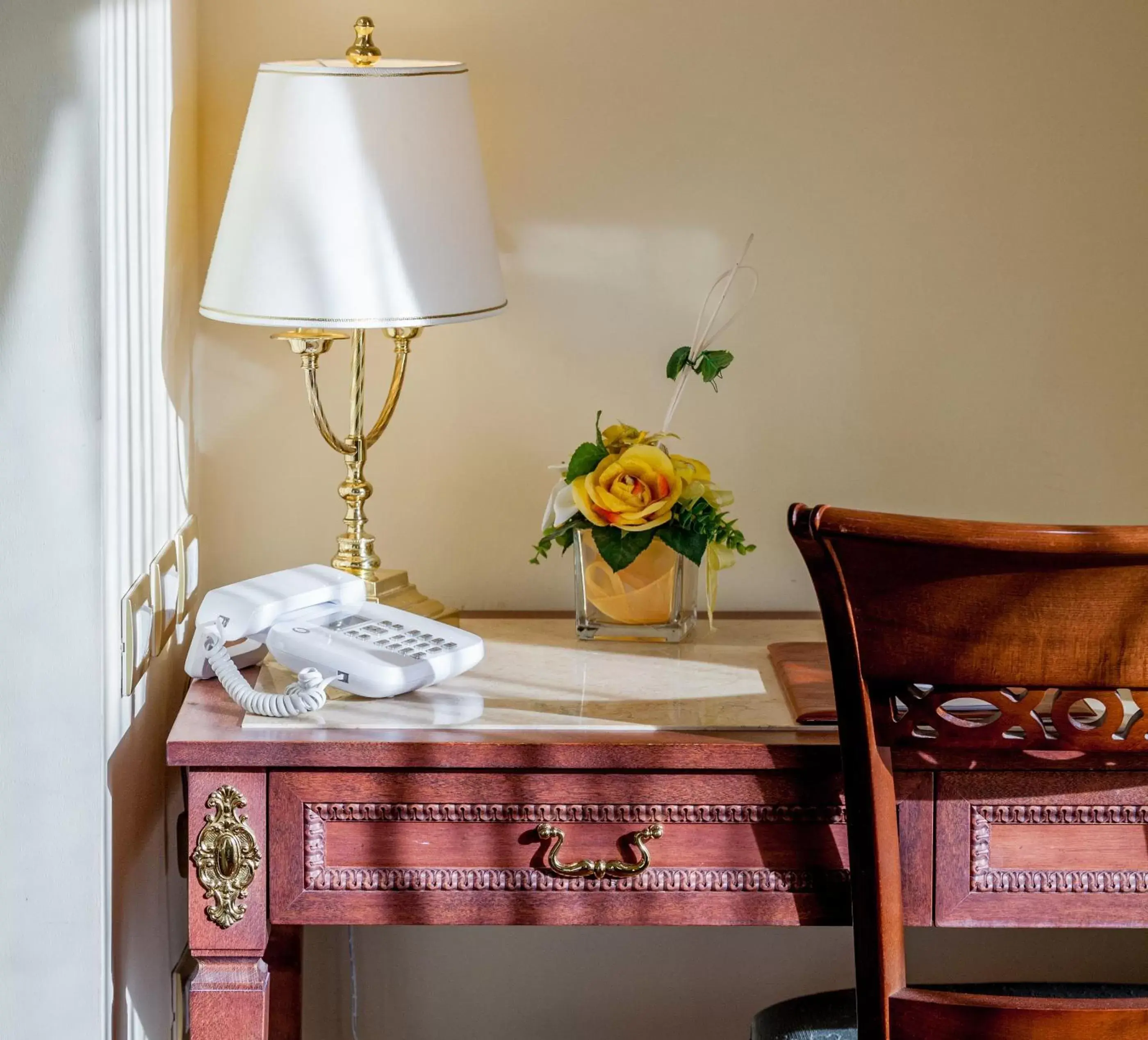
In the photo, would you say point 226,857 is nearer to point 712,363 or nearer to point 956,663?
→ point 956,663

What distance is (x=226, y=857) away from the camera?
1146 millimetres

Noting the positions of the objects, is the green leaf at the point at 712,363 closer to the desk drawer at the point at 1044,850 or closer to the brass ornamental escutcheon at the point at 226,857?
the desk drawer at the point at 1044,850

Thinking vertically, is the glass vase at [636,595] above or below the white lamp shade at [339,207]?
below

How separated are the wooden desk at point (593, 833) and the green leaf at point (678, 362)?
1.63 ft

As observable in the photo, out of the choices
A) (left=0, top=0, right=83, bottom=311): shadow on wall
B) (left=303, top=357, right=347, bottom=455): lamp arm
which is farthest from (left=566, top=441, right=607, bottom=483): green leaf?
(left=0, top=0, right=83, bottom=311): shadow on wall

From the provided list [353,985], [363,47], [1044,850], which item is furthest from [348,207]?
[353,985]

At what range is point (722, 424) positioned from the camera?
63.7 inches

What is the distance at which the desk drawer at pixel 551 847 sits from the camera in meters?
1.16

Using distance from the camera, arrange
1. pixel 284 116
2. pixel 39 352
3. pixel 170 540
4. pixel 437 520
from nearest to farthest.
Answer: pixel 39 352, pixel 284 116, pixel 170 540, pixel 437 520

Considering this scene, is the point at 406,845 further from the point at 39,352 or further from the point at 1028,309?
the point at 1028,309

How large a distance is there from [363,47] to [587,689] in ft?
2.41

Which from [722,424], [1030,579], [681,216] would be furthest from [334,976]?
[1030,579]

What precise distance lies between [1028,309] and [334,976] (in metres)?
1.24

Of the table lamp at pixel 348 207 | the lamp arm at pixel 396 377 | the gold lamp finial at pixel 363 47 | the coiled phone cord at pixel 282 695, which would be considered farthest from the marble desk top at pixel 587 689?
the gold lamp finial at pixel 363 47
